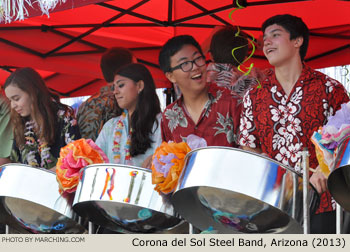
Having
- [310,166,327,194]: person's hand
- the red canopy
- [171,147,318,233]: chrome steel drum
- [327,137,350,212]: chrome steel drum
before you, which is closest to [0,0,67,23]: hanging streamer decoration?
[171,147,318,233]: chrome steel drum

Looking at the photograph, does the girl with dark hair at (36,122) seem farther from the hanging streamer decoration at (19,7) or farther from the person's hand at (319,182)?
the person's hand at (319,182)

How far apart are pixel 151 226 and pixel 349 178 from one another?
897mm

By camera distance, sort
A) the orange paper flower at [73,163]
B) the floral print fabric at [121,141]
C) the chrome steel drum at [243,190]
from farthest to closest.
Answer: the floral print fabric at [121,141]
the orange paper flower at [73,163]
the chrome steel drum at [243,190]

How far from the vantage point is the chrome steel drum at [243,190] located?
2061 mm

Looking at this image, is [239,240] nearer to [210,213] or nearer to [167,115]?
[210,213]

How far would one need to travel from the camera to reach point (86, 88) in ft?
17.1

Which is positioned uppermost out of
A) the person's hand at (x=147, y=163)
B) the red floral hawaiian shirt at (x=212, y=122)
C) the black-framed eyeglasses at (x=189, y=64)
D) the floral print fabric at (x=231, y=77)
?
the black-framed eyeglasses at (x=189, y=64)

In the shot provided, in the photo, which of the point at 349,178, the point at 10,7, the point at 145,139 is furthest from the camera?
Answer: the point at 145,139

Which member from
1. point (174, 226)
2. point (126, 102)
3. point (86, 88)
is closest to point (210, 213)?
point (174, 226)

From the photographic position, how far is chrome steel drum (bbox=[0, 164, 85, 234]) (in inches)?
107

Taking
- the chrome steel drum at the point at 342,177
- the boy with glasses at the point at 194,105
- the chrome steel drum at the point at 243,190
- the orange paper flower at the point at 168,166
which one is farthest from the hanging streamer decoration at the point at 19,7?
the chrome steel drum at the point at 342,177

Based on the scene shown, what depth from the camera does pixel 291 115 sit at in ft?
8.12

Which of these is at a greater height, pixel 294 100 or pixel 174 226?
pixel 294 100

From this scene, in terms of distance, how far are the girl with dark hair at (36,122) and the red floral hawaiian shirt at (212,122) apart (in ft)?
1.72
